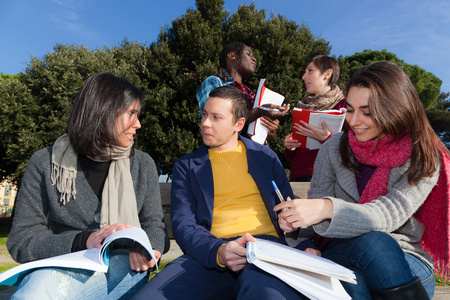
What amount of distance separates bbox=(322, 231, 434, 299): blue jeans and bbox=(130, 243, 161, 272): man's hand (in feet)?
3.55

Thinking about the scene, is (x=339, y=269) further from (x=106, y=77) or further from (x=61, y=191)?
(x=106, y=77)

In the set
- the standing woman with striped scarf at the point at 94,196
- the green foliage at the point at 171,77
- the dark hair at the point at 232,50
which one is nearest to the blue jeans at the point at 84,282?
the standing woman with striped scarf at the point at 94,196

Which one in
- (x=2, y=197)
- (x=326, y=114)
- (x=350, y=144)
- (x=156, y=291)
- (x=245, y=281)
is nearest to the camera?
(x=245, y=281)

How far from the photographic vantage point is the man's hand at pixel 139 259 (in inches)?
79.1

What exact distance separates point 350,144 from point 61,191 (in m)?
1.92

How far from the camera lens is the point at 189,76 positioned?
50.9 feet

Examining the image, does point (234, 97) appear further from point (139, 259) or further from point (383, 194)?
point (139, 259)

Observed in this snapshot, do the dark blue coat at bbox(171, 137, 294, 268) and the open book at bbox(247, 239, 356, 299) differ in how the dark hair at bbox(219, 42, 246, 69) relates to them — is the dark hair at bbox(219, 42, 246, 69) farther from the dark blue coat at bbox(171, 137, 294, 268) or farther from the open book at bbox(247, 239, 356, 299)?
the open book at bbox(247, 239, 356, 299)

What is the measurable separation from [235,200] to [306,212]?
0.73m

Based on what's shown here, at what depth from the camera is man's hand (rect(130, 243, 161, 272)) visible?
79.1 inches

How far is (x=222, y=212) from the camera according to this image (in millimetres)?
2361

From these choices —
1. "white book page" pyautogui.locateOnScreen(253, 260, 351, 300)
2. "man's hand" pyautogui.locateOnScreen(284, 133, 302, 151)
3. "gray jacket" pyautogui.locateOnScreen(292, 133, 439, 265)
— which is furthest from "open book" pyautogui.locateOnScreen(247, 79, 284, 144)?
"white book page" pyautogui.locateOnScreen(253, 260, 351, 300)

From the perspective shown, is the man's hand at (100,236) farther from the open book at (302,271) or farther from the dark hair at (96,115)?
the open book at (302,271)

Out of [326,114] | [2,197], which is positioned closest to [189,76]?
[326,114]
